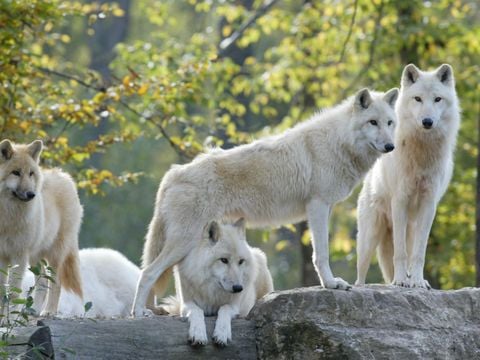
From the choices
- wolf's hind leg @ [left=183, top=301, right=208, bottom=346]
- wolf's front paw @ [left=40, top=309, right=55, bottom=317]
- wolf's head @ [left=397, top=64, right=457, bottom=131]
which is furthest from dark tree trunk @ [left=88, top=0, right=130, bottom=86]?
wolf's hind leg @ [left=183, top=301, right=208, bottom=346]

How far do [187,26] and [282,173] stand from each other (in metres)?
25.8

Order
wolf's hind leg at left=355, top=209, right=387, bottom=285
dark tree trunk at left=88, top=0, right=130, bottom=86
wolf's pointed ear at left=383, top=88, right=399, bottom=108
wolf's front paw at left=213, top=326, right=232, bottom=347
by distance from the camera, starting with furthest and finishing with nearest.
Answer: dark tree trunk at left=88, top=0, right=130, bottom=86
wolf's hind leg at left=355, top=209, right=387, bottom=285
wolf's pointed ear at left=383, top=88, right=399, bottom=108
wolf's front paw at left=213, top=326, right=232, bottom=347

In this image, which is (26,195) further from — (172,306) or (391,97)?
(391,97)

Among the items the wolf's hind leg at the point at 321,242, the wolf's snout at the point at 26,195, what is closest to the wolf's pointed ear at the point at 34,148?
the wolf's snout at the point at 26,195

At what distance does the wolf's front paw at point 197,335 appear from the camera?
7.23m

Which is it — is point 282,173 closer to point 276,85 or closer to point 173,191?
point 173,191

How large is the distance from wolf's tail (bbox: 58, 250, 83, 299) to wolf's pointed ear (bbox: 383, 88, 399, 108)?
327 cm

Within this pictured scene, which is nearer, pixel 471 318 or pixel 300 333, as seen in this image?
pixel 300 333

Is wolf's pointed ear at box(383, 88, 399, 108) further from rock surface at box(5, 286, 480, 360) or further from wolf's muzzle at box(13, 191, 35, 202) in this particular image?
wolf's muzzle at box(13, 191, 35, 202)

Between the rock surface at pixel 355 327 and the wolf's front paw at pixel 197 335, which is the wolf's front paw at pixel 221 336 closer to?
the wolf's front paw at pixel 197 335

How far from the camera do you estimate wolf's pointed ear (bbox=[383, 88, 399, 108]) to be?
8258mm

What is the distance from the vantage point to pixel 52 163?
11008mm

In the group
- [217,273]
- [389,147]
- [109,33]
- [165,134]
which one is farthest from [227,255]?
[109,33]

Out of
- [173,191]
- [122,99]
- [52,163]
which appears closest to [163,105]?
[122,99]
